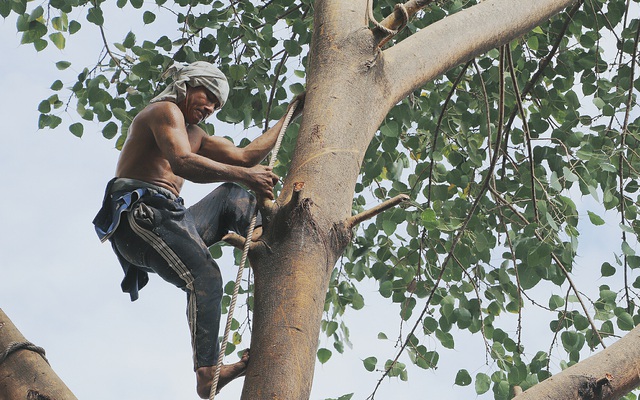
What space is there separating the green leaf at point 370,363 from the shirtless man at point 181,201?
1.60 m

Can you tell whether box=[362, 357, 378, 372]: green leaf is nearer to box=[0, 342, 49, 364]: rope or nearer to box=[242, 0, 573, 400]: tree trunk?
box=[242, 0, 573, 400]: tree trunk

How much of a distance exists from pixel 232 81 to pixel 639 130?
2.32 m

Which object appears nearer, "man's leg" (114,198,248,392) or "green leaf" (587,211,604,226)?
"man's leg" (114,198,248,392)

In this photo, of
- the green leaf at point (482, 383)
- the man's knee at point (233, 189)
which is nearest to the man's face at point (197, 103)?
the man's knee at point (233, 189)

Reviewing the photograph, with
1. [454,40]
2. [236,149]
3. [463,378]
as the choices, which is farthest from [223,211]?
[463,378]

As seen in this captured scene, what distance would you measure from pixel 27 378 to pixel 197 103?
1.35 metres

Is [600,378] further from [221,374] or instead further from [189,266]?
[189,266]

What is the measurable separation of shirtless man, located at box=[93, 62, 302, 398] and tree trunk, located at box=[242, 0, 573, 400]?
166 mm

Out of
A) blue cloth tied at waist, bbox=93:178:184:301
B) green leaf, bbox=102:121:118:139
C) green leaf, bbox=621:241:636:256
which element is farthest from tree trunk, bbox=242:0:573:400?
green leaf, bbox=102:121:118:139

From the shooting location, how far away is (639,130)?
510cm

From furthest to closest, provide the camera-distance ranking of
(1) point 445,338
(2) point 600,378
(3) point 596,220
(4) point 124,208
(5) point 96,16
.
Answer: (5) point 96,16 → (1) point 445,338 → (3) point 596,220 → (4) point 124,208 → (2) point 600,378

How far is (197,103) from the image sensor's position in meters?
3.24

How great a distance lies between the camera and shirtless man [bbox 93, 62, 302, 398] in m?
2.79

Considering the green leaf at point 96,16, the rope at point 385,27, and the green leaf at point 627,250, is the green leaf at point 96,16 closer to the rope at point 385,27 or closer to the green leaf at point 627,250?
Answer: the rope at point 385,27
